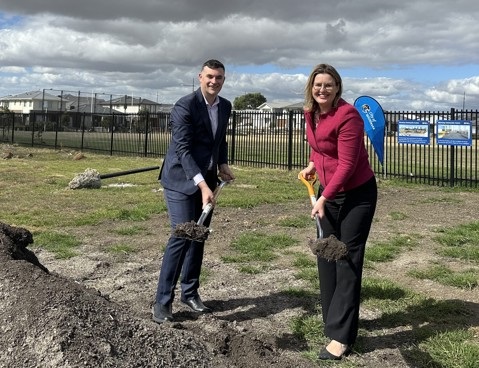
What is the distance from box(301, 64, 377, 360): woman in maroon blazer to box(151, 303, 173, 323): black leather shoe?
3.96ft

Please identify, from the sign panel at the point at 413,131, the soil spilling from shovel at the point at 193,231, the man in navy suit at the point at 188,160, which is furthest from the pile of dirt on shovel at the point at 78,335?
the sign panel at the point at 413,131

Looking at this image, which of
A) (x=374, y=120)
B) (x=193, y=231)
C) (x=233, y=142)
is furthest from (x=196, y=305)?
(x=233, y=142)

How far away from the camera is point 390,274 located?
5.47m

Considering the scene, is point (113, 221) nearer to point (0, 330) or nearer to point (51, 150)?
point (0, 330)

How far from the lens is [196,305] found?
14.0 feet

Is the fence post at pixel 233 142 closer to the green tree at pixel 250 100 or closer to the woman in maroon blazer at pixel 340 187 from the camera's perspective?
the woman in maroon blazer at pixel 340 187

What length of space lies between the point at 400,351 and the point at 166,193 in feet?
6.76

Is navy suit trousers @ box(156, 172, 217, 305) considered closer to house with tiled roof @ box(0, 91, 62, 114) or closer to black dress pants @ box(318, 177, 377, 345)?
black dress pants @ box(318, 177, 377, 345)

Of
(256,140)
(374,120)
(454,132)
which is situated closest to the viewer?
(454,132)

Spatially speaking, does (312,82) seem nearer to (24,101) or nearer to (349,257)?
(349,257)

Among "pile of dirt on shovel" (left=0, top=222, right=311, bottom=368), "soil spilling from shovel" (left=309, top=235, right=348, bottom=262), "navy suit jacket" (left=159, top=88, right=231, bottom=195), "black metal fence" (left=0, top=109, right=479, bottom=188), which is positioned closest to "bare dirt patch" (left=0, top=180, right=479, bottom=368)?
"pile of dirt on shovel" (left=0, top=222, right=311, bottom=368)

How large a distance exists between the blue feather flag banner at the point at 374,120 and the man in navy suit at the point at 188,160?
34.0 ft

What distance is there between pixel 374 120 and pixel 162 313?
1115 cm

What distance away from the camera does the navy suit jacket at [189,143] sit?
3898mm
